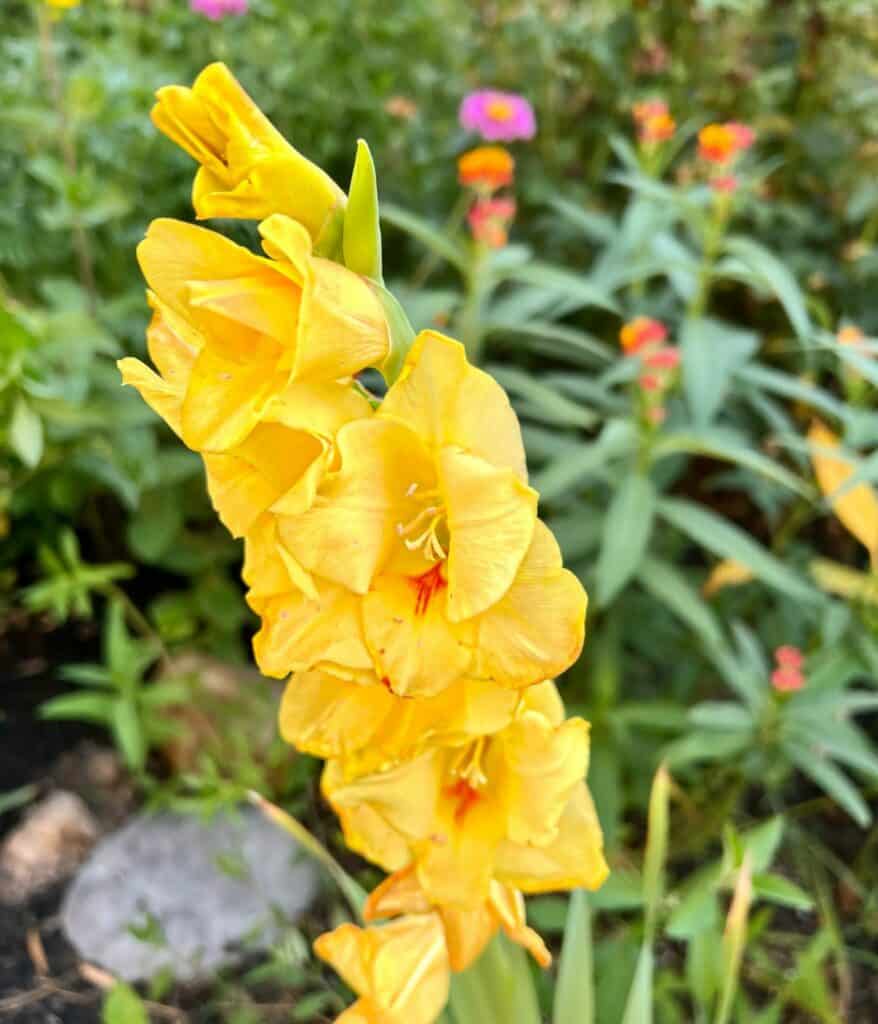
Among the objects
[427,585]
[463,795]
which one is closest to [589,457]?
[463,795]

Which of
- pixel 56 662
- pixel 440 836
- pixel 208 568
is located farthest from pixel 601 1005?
pixel 56 662

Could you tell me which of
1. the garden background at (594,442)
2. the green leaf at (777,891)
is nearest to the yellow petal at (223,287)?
the garden background at (594,442)

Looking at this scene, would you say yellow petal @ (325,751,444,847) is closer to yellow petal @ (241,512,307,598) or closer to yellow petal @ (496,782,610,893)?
yellow petal @ (496,782,610,893)

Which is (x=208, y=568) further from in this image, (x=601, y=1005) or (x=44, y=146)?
(x=601, y=1005)

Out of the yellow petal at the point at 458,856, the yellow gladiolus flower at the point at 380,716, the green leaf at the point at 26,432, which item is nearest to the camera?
the yellow gladiolus flower at the point at 380,716

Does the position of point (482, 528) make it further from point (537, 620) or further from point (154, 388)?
point (154, 388)

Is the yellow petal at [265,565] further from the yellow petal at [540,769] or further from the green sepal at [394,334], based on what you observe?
the yellow petal at [540,769]
